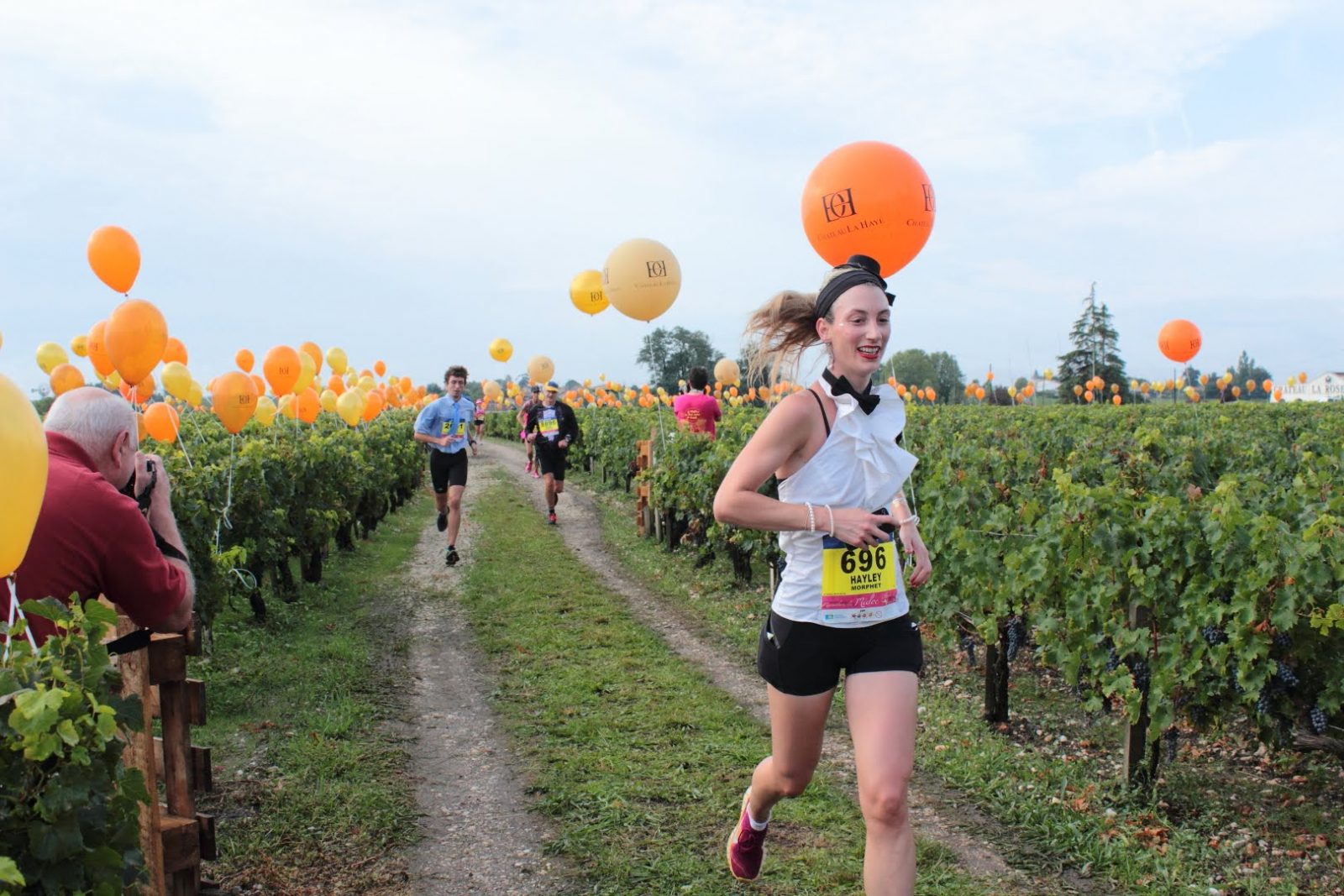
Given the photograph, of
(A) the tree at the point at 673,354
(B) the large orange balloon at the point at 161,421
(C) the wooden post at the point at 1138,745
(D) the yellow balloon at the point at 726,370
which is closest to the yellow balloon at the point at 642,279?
(B) the large orange balloon at the point at 161,421

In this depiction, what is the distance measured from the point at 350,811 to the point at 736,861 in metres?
1.73

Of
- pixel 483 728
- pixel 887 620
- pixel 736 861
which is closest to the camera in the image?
pixel 887 620

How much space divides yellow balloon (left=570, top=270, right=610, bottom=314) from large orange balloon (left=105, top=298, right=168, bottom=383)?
9778mm

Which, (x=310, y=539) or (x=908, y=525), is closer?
(x=908, y=525)

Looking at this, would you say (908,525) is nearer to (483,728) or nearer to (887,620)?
(887,620)

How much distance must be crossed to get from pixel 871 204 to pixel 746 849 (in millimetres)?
2801

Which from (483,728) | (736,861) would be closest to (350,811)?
(483,728)

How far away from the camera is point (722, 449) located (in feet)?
32.5

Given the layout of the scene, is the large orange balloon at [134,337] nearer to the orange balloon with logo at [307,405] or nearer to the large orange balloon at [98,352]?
the large orange balloon at [98,352]

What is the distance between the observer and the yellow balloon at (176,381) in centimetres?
933

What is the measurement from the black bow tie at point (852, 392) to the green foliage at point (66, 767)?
2.01 metres

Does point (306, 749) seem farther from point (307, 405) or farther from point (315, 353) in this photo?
point (315, 353)

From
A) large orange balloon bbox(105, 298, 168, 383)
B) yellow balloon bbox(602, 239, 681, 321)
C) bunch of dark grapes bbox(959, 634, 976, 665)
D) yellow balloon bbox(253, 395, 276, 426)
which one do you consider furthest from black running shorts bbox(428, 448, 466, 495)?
bunch of dark grapes bbox(959, 634, 976, 665)

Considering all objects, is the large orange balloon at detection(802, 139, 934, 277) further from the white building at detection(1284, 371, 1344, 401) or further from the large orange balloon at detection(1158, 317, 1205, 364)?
the white building at detection(1284, 371, 1344, 401)
